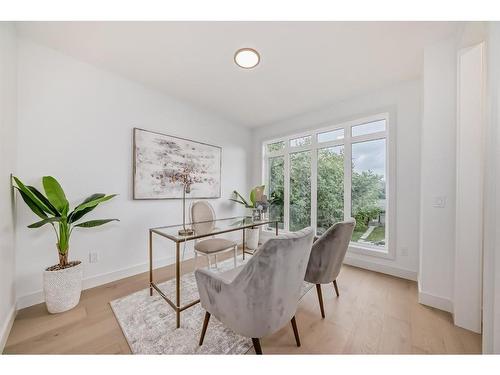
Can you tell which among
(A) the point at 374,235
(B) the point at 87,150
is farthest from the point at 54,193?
(A) the point at 374,235

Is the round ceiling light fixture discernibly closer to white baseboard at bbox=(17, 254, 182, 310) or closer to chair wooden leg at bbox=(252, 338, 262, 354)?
chair wooden leg at bbox=(252, 338, 262, 354)

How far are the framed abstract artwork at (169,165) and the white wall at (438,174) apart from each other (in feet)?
9.41

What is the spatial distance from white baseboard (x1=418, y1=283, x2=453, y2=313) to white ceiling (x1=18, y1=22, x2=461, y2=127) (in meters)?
2.47

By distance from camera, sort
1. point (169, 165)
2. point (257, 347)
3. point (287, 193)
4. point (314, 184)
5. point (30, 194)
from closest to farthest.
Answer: point (257, 347) < point (30, 194) < point (169, 165) < point (314, 184) < point (287, 193)

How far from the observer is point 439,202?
1.80 m

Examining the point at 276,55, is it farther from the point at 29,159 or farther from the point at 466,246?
the point at 29,159

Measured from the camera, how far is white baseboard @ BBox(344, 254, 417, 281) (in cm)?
242

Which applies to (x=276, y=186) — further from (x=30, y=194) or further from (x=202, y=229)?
(x=30, y=194)

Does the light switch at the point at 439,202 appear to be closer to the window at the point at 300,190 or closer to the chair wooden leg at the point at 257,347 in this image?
the window at the point at 300,190

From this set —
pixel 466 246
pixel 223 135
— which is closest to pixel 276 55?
pixel 223 135

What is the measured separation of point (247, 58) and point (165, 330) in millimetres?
2635

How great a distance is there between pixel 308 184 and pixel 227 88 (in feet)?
7.01

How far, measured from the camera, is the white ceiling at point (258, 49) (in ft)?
5.42

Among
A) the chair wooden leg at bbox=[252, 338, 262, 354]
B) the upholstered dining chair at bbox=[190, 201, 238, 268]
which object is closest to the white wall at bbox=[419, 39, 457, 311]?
the chair wooden leg at bbox=[252, 338, 262, 354]
